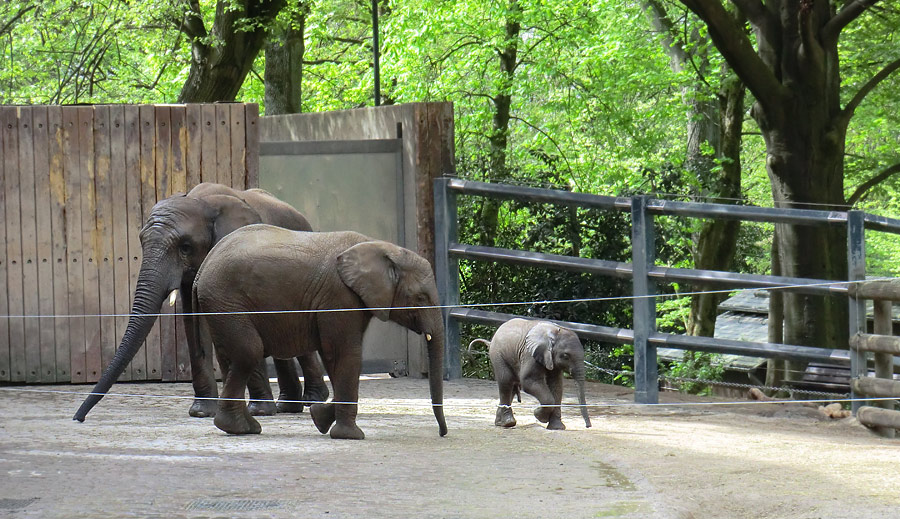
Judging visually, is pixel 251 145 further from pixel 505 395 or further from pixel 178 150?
pixel 505 395

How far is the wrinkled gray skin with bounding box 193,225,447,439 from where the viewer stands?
7.87 m

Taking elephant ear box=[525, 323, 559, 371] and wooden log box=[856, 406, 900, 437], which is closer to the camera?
wooden log box=[856, 406, 900, 437]

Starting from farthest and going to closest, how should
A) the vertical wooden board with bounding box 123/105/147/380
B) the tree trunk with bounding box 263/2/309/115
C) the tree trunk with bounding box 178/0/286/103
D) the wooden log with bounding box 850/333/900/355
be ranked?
the tree trunk with bounding box 263/2/309/115
the tree trunk with bounding box 178/0/286/103
the vertical wooden board with bounding box 123/105/147/380
the wooden log with bounding box 850/333/900/355

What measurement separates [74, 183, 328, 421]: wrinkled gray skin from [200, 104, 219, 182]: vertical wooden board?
153 cm

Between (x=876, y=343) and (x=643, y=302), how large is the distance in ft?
6.38

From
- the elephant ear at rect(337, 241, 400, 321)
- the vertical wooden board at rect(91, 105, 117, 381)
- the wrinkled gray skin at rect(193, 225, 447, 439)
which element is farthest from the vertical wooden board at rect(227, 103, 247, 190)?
the elephant ear at rect(337, 241, 400, 321)

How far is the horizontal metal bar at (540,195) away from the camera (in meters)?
10.1

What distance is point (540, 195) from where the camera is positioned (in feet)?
34.7

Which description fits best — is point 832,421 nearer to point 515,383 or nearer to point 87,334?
point 515,383

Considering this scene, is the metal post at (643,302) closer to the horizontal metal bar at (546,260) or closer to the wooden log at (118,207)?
the horizontal metal bar at (546,260)

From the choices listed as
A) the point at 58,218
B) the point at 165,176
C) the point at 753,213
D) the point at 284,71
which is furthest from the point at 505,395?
the point at 284,71

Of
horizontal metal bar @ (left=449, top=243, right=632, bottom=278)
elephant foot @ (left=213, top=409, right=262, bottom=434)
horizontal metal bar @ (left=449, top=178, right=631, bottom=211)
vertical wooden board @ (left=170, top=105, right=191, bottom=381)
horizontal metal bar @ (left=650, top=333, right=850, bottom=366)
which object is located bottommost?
elephant foot @ (left=213, top=409, right=262, bottom=434)

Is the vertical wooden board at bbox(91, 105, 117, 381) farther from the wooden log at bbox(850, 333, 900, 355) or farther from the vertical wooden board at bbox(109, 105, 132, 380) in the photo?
the wooden log at bbox(850, 333, 900, 355)

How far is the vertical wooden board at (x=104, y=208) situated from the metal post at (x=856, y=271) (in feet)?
20.3
